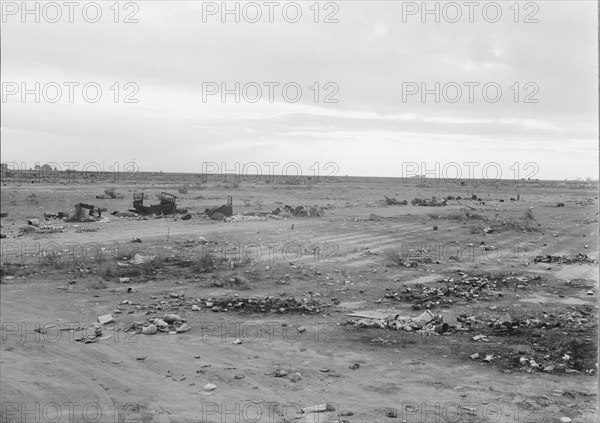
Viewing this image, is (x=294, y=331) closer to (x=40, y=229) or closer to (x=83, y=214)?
(x=40, y=229)

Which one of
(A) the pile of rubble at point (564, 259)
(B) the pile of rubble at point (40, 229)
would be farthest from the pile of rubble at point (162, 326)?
(B) the pile of rubble at point (40, 229)

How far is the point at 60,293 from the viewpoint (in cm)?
997

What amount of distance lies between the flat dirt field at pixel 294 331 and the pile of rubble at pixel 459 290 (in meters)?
0.05

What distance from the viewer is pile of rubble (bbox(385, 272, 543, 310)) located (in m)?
9.61

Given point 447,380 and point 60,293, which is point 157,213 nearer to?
point 60,293

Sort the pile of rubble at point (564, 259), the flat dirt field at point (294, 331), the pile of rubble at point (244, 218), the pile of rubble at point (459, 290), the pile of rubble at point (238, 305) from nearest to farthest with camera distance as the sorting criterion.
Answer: the flat dirt field at point (294, 331) → the pile of rubble at point (238, 305) → the pile of rubble at point (459, 290) → the pile of rubble at point (564, 259) → the pile of rubble at point (244, 218)

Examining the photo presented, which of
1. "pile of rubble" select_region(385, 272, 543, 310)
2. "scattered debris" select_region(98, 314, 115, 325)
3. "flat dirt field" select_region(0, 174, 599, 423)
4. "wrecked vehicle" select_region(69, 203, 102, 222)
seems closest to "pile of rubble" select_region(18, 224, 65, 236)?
"flat dirt field" select_region(0, 174, 599, 423)

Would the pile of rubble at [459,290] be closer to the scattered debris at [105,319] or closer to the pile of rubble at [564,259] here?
the pile of rubble at [564,259]

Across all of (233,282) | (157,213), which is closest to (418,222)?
(157,213)

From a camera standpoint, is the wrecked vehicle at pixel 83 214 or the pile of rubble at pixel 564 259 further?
the wrecked vehicle at pixel 83 214

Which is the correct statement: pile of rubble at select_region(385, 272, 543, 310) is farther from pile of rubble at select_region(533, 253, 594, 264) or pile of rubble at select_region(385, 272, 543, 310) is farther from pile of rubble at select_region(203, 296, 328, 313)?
pile of rubble at select_region(533, 253, 594, 264)

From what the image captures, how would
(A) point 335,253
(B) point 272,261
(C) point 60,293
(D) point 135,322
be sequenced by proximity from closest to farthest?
(D) point 135,322 < (C) point 60,293 < (B) point 272,261 < (A) point 335,253

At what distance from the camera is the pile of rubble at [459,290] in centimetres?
961

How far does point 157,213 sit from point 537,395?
744 inches
